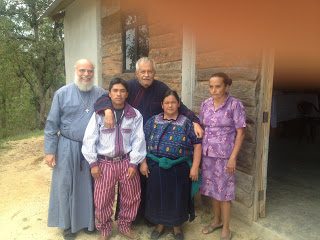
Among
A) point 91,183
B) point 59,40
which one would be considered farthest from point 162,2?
point 59,40

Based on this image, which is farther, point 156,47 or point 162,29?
point 156,47

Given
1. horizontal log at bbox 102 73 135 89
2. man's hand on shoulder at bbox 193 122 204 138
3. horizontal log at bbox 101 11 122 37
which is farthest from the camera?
horizontal log at bbox 101 11 122 37

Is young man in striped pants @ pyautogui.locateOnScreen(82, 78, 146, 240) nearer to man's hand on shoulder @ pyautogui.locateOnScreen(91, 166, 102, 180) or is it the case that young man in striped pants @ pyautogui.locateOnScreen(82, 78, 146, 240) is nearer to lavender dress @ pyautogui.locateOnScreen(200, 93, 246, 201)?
man's hand on shoulder @ pyautogui.locateOnScreen(91, 166, 102, 180)

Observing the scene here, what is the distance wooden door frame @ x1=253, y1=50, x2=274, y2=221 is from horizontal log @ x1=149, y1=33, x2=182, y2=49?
1359 millimetres

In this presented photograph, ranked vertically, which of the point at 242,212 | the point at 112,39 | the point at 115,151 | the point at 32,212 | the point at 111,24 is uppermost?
the point at 111,24

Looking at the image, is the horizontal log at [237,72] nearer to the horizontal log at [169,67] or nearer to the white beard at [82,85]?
the horizontal log at [169,67]

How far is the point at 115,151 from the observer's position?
2.56 meters

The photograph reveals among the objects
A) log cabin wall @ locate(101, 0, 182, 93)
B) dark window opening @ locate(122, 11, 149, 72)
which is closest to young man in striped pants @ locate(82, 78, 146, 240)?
log cabin wall @ locate(101, 0, 182, 93)

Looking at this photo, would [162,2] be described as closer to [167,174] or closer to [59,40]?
[167,174]

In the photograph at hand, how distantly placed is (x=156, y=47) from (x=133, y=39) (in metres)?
1.06

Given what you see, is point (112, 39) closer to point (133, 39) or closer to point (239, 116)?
point (133, 39)

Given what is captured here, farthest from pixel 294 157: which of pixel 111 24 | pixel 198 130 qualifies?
pixel 111 24

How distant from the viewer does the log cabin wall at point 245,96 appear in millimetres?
2715

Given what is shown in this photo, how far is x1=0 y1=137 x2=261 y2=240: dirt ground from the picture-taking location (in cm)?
292
